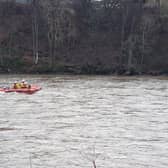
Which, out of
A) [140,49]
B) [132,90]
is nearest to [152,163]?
[132,90]

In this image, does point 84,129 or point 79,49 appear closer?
point 84,129

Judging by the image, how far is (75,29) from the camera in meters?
67.4

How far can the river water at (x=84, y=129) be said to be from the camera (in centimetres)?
1855

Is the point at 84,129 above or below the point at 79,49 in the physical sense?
above

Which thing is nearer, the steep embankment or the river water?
the river water

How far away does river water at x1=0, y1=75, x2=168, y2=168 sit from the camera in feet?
60.8

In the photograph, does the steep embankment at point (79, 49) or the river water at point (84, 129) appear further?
the steep embankment at point (79, 49)

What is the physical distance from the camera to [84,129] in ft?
78.2

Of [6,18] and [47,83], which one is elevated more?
[6,18]

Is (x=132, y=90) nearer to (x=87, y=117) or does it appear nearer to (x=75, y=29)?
(x=87, y=117)

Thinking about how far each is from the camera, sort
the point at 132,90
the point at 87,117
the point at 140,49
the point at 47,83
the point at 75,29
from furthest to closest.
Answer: the point at 75,29 < the point at 140,49 < the point at 47,83 < the point at 132,90 < the point at 87,117

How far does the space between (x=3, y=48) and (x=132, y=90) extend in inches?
1112

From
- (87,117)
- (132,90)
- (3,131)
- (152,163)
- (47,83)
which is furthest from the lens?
(47,83)

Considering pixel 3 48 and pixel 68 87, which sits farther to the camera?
pixel 3 48
